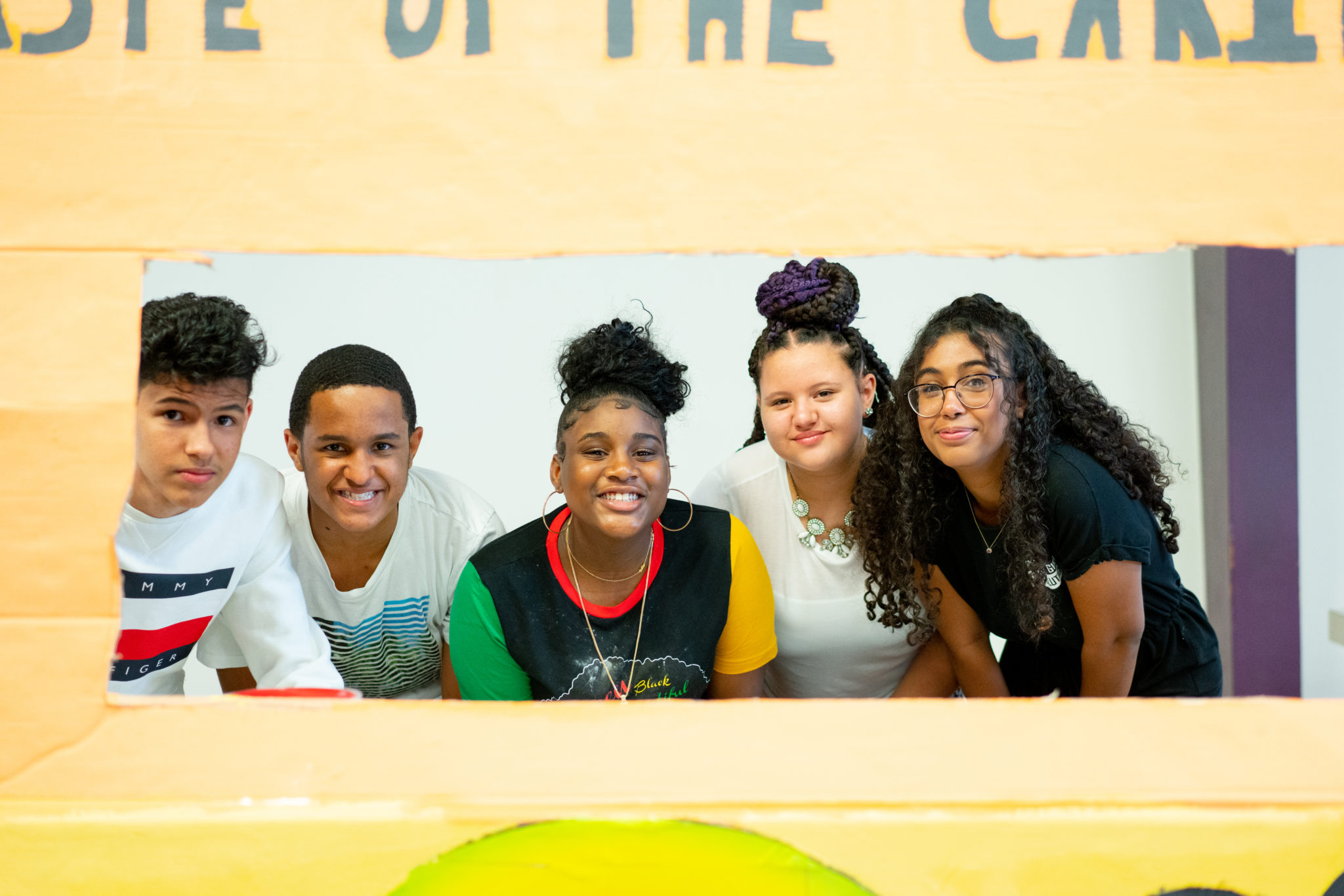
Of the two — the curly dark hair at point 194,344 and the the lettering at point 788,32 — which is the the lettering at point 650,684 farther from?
the the lettering at point 788,32

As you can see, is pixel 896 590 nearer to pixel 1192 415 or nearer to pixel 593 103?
pixel 593 103

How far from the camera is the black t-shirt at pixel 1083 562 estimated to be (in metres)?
1.31

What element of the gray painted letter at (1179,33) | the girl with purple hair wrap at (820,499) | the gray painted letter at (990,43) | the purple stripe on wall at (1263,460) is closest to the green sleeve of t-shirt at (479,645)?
the girl with purple hair wrap at (820,499)

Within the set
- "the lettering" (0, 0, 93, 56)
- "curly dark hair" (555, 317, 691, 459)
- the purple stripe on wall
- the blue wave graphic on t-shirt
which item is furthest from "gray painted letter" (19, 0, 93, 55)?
the purple stripe on wall

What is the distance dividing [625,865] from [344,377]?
0.92 meters

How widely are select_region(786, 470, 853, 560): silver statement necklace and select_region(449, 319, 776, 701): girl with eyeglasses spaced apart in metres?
0.12

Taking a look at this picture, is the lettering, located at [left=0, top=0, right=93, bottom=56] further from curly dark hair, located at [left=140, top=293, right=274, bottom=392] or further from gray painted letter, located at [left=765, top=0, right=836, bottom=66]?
gray painted letter, located at [left=765, top=0, right=836, bottom=66]

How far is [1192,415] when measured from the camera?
317 centimetres

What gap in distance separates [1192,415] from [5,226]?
11.0 ft

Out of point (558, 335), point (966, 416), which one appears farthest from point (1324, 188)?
point (558, 335)

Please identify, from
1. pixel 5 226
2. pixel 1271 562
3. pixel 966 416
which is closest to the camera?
pixel 5 226

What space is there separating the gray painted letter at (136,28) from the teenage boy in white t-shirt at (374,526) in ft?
2.13

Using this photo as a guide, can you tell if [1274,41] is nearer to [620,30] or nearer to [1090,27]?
[1090,27]

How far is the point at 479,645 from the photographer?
4.52ft
